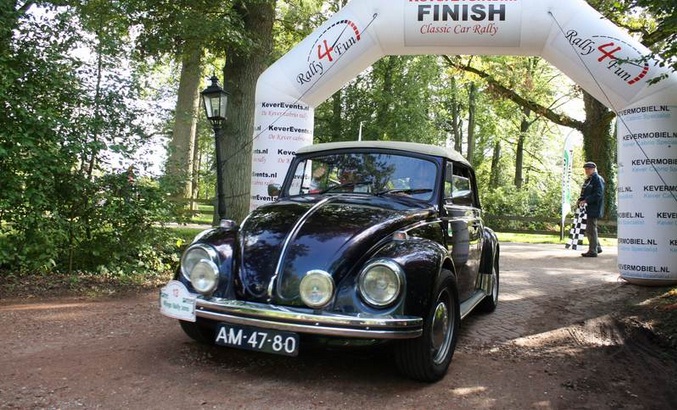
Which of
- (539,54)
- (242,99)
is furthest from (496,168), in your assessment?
(539,54)

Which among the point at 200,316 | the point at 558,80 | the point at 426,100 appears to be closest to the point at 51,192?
the point at 200,316

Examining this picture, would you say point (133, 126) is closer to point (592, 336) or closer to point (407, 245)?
point (407, 245)

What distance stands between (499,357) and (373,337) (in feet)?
6.08

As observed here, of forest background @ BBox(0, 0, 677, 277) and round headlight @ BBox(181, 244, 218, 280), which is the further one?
forest background @ BBox(0, 0, 677, 277)

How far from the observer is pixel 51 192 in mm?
7012

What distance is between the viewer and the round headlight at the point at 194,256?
390 cm

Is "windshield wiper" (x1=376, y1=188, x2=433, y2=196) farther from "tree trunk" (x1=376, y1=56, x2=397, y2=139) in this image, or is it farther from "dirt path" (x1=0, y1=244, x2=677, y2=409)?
"tree trunk" (x1=376, y1=56, x2=397, y2=139)

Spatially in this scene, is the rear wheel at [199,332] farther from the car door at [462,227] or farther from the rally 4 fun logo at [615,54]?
the rally 4 fun logo at [615,54]

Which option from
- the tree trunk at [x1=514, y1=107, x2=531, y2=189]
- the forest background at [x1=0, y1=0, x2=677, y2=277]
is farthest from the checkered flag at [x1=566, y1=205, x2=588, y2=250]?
the tree trunk at [x1=514, y1=107, x2=531, y2=189]

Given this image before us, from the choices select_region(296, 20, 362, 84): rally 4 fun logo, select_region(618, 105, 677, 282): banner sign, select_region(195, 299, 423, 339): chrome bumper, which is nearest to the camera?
select_region(195, 299, 423, 339): chrome bumper

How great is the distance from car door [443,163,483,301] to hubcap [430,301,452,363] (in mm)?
747

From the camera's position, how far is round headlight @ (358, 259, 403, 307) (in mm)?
3453

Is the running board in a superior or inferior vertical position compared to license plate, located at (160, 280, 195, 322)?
inferior

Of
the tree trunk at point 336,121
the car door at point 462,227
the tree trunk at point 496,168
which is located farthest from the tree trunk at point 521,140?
the car door at point 462,227
